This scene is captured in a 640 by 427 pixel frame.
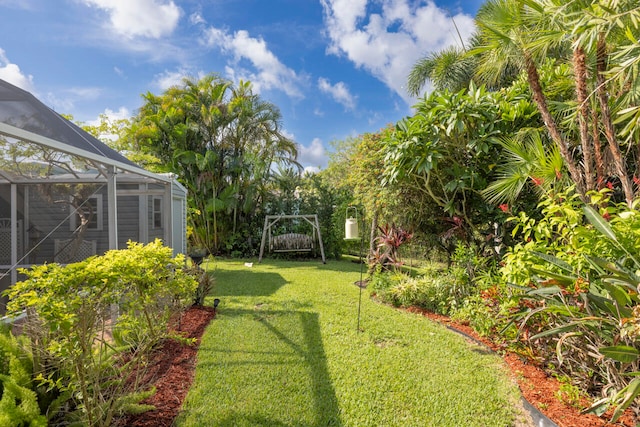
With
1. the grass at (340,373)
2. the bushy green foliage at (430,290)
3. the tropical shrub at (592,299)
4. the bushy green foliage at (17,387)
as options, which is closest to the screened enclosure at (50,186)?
the bushy green foliage at (17,387)

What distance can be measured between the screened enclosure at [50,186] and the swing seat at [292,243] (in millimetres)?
5047

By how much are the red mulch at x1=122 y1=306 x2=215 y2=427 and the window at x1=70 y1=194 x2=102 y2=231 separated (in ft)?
8.31

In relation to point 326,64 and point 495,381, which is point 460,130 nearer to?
point 495,381

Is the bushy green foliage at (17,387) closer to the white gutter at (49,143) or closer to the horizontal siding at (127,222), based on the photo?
the white gutter at (49,143)

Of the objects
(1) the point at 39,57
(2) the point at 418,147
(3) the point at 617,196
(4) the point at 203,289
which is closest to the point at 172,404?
(4) the point at 203,289

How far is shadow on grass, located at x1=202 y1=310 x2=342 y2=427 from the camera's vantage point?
2570 mm

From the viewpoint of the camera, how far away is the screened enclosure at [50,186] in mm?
3378

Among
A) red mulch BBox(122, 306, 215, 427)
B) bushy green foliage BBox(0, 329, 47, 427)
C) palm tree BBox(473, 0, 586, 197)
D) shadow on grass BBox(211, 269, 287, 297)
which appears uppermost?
palm tree BBox(473, 0, 586, 197)

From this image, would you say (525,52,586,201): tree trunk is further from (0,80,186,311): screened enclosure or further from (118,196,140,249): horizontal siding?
(118,196,140,249): horizontal siding

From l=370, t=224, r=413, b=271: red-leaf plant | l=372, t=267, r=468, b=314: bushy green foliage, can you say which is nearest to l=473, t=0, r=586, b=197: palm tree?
l=372, t=267, r=468, b=314: bushy green foliage

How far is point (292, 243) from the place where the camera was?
459 inches

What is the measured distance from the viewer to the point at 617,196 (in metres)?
5.05

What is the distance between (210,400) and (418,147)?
4.63 m

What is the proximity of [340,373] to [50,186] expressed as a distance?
5.14 m
